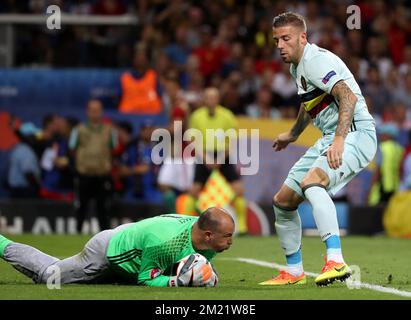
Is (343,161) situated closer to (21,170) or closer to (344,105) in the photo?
(344,105)

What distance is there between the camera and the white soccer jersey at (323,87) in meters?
8.94

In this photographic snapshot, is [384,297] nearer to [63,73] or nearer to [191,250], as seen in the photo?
[191,250]

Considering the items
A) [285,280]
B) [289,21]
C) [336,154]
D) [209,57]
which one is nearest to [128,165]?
[209,57]

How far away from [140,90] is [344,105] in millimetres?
10442

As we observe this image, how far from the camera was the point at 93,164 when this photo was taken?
17.5 m

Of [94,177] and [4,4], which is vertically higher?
[4,4]

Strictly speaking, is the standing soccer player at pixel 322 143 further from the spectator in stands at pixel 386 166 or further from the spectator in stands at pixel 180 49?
the spectator in stands at pixel 180 49

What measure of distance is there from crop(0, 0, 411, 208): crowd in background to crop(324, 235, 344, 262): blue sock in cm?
1006

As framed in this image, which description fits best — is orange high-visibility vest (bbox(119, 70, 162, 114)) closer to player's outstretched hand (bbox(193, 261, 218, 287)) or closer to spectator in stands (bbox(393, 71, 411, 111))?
spectator in stands (bbox(393, 71, 411, 111))

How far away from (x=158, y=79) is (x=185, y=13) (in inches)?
91.7

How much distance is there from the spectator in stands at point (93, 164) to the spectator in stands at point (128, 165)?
0.87 metres
